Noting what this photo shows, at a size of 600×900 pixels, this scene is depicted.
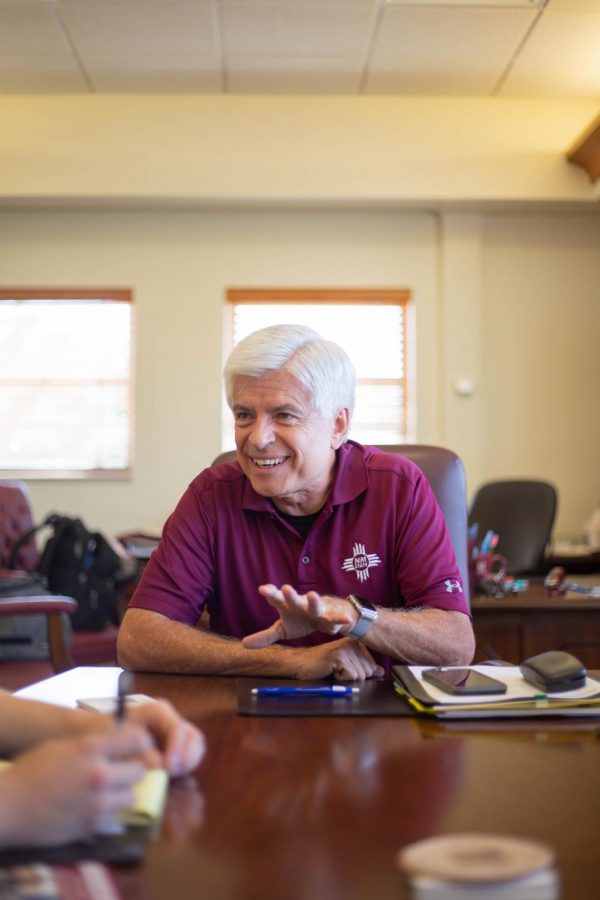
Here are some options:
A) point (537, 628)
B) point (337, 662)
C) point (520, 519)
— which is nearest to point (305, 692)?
point (337, 662)

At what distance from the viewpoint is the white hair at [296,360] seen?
70.7 inches

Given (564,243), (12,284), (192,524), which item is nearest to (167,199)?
(12,284)

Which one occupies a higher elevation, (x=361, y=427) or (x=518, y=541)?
(x=361, y=427)

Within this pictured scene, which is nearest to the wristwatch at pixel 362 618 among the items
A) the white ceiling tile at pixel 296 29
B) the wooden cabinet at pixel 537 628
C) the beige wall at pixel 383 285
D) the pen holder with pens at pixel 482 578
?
the wooden cabinet at pixel 537 628

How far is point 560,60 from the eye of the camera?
5.07 meters

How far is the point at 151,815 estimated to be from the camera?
779 mm

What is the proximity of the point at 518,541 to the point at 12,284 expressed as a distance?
343 centimetres

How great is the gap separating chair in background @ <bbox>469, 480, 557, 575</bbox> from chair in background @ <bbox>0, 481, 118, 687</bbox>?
5.69 feet

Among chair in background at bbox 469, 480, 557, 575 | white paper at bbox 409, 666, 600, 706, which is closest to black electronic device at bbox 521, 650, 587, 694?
white paper at bbox 409, 666, 600, 706

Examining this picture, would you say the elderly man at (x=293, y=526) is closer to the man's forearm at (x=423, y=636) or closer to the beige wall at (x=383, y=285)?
the man's forearm at (x=423, y=636)

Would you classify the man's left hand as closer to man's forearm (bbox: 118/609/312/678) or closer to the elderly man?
man's forearm (bbox: 118/609/312/678)

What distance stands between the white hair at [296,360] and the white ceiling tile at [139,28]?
3255 mm

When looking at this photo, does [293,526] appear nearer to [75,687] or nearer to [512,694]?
[75,687]

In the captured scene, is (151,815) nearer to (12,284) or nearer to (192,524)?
(192,524)
